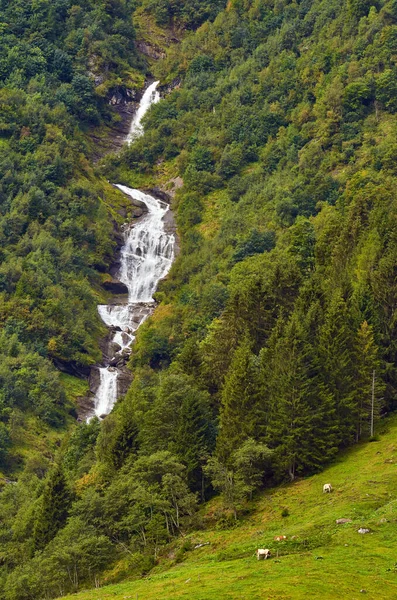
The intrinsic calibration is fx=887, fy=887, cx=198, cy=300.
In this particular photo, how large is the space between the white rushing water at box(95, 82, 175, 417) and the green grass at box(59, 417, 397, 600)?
6509 centimetres

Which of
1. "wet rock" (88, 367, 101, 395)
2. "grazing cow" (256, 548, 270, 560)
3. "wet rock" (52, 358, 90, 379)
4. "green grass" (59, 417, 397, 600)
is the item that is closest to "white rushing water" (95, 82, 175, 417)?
"wet rock" (88, 367, 101, 395)

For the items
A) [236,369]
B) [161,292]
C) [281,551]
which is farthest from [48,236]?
[281,551]

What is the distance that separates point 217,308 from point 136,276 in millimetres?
37784

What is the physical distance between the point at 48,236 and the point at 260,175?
144 ft

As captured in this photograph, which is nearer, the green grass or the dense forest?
the green grass

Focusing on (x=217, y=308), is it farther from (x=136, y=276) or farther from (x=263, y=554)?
(x=263, y=554)

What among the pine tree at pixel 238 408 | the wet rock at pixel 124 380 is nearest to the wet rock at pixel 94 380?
the wet rock at pixel 124 380

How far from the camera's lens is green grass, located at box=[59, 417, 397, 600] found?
51.0 metres

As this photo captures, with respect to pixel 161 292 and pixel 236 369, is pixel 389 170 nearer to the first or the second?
pixel 161 292

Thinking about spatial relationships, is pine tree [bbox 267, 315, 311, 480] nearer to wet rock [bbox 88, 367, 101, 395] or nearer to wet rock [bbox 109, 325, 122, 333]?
wet rock [bbox 88, 367, 101, 395]

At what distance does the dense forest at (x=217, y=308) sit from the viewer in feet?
261

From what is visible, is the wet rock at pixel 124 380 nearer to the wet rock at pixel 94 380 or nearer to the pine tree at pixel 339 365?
the wet rock at pixel 94 380

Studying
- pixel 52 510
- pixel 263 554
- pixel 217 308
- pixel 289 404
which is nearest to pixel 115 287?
pixel 217 308

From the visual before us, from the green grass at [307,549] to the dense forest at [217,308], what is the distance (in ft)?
11.3
